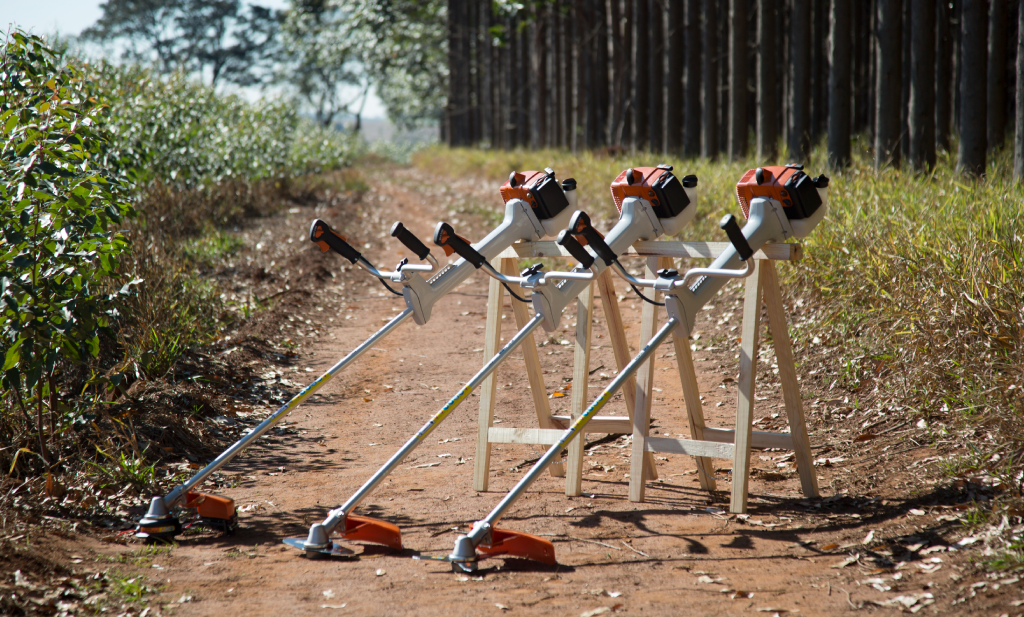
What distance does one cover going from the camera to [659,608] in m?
3.17

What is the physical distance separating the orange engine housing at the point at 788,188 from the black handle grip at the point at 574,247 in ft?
2.76

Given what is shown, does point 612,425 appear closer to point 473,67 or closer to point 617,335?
point 617,335

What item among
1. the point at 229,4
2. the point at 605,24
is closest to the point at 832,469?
the point at 605,24

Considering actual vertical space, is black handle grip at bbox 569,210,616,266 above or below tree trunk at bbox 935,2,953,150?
below

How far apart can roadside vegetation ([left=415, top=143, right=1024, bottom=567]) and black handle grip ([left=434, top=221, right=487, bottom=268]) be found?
8.27ft

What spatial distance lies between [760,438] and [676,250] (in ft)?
3.80

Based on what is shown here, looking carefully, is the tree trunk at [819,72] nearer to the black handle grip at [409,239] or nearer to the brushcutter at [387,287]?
the brushcutter at [387,287]

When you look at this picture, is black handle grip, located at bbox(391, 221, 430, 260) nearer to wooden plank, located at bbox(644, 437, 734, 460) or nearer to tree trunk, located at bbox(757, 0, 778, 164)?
wooden plank, located at bbox(644, 437, 734, 460)

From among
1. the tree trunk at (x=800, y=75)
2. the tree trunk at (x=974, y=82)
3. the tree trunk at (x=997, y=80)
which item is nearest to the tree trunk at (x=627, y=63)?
the tree trunk at (x=800, y=75)

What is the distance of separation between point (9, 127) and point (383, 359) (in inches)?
160

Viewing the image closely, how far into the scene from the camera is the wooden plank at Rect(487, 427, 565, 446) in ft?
14.7

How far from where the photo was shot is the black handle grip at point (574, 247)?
334 cm

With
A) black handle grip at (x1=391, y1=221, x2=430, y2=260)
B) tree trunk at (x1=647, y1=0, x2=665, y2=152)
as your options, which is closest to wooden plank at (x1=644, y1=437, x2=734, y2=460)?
black handle grip at (x1=391, y1=221, x2=430, y2=260)

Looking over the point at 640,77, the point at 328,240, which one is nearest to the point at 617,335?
the point at 328,240
